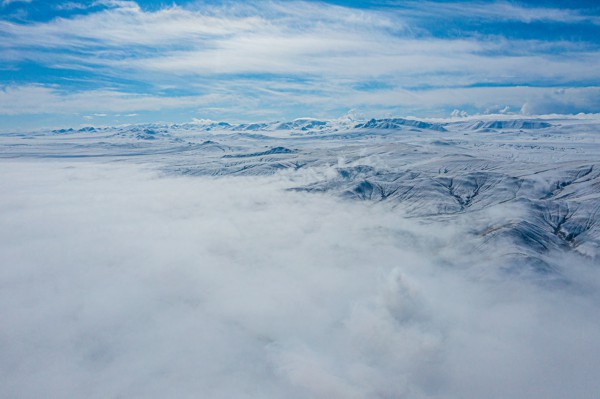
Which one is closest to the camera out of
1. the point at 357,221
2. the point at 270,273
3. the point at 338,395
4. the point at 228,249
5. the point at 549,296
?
the point at 338,395

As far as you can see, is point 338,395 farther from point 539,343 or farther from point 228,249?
point 228,249

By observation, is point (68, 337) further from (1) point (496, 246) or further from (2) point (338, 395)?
(1) point (496, 246)

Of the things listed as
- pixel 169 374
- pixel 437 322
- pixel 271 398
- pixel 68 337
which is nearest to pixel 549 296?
pixel 437 322

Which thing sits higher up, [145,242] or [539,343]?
[145,242]

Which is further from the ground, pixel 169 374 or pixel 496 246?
pixel 496 246

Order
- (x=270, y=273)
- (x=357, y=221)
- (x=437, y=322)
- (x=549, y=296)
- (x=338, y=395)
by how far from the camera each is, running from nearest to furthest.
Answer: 1. (x=338, y=395)
2. (x=437, y=322)
3. (x=549, y=296)
4. (x=270, y=273)
5. (x=357, y=221)

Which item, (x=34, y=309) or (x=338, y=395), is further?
(x=34, y=309)

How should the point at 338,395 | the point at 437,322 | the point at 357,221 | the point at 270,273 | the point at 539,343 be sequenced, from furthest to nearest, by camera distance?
the point at 357,221
the point at 270,273
the point at 437,322
the point at 539,343
the point at 338,395

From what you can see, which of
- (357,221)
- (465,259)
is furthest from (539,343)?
(357,221)

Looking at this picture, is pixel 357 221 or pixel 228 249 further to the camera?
pixel 357 221
